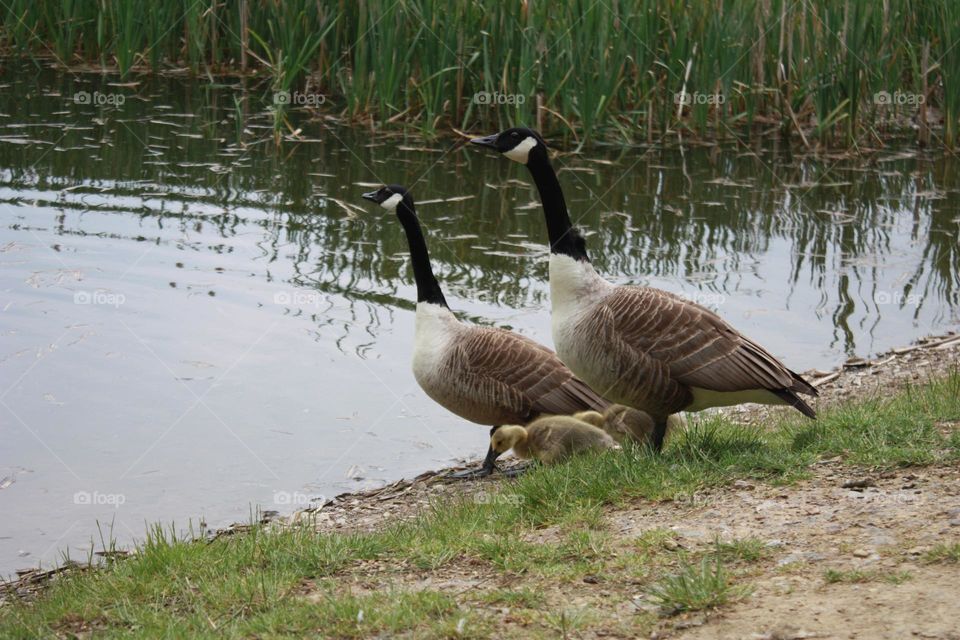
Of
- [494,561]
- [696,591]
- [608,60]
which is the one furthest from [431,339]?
[608,60]

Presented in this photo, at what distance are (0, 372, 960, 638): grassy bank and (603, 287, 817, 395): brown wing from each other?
1.14ft

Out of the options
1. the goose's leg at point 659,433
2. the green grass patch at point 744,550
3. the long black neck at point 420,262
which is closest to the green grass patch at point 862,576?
the green grass patch at point 744,550

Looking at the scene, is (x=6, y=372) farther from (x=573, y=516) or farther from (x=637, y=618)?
(x=637, y=618)

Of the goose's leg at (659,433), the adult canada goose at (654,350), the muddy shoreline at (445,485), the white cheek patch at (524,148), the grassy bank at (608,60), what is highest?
the grassy bank at (608,60)

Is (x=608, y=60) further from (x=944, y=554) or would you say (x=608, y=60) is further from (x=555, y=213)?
(x=944, y=554)

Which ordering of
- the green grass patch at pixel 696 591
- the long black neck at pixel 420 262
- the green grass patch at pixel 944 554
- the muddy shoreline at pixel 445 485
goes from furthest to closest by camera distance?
1. the long black neck at pixel 420 262
2. the muddy shoreline at pixel 445 485
3. the green grass patch at pixel 944 554
4. the green grass patch at pixel 696 591

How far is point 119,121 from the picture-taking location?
16.2 m

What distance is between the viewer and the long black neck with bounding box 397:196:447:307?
8.34 m

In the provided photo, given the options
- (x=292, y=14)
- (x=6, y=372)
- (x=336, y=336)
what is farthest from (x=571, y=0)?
(x=6, y=372)

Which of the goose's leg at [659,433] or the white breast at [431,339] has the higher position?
the white breast at [431,339]

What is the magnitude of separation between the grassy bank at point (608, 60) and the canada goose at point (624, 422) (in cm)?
756

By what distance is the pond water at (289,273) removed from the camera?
7973 mm

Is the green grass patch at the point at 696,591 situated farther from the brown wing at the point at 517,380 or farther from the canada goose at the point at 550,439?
Answer: the brown wing at the point at 517,380

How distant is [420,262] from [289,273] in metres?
3.23
